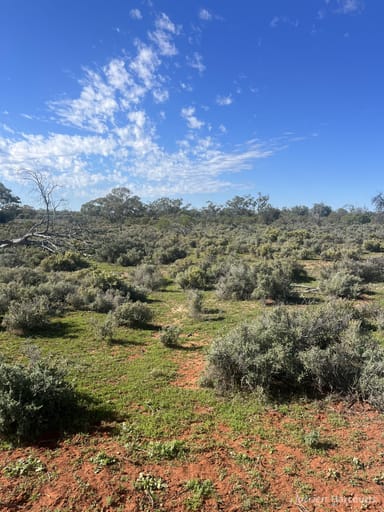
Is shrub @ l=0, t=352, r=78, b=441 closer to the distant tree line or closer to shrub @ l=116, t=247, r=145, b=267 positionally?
shrub @ l=116, t=247, r=145, b=267

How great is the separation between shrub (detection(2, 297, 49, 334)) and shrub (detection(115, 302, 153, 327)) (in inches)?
91.4

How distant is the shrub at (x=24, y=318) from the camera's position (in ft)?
29.8

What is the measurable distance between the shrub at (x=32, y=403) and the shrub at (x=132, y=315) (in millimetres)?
5134

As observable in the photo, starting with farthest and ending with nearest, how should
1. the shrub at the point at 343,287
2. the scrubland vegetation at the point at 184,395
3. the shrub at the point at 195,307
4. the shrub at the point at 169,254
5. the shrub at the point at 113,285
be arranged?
the shrub at the point at 169,254 < the shrub at the point at 113,285 < the shrub at the point at 343,287 < the shrub at the point at 195,307 < the scrubland vegetation at the point at 184,395

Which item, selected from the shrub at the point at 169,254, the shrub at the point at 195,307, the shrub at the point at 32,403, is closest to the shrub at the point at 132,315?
the shrub at the point at 195,307

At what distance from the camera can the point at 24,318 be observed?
9.20m

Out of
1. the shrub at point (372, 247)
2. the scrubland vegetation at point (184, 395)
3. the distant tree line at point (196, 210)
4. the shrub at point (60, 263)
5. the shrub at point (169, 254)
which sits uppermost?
the distant tree line at point (196, 210)

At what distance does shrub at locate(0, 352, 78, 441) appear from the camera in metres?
4.30

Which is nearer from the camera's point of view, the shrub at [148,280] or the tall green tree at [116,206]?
the shrub at [148,280]

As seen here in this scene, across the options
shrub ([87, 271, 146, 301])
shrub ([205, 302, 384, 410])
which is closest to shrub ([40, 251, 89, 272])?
shrub ([87, 271, 146, 301])

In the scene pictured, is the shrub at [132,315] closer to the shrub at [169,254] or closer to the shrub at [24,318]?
the shrub at [24,318]

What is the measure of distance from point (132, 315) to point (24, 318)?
328 centimetres

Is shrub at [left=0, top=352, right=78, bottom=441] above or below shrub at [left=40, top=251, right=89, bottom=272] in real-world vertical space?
below

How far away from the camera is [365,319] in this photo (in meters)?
9.79
